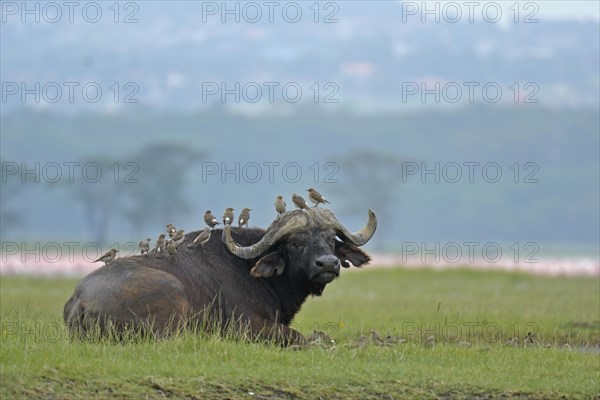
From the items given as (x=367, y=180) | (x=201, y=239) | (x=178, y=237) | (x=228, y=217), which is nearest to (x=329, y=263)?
(x=201, y=239)

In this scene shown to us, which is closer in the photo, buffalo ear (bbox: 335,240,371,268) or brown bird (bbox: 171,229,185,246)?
brown bird (bbox: 171,229,185,246)

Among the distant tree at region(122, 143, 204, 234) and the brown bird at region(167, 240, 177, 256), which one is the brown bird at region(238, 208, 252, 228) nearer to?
the brown bird at region(167, 240, 177, 256)

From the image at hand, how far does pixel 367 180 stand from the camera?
338ft

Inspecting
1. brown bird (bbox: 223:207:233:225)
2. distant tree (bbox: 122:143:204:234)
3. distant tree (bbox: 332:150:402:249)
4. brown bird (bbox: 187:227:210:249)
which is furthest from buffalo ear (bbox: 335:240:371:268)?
distant tree (bbox: 332:150:402:249)

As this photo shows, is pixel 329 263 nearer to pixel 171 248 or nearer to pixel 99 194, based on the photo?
pixel 171 248

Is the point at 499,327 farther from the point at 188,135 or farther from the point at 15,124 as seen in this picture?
the point at 188,135

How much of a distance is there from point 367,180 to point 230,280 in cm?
9008

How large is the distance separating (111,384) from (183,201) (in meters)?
89.1

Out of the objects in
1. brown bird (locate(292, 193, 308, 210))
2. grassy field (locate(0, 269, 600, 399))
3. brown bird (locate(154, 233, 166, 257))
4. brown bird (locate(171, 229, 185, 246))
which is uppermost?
brown bird (locate(292, 193, 308, 210))

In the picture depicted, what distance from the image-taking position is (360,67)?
18262 centimetres

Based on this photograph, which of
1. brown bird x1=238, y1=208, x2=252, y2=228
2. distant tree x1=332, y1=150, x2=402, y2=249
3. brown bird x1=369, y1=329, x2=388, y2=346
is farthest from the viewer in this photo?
distant tree x1=332, y1=150, x2=402, y2=249

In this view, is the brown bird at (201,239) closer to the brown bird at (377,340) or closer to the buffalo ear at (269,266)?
the buffalo ear at (269,266)

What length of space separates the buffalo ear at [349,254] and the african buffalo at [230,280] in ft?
0.04

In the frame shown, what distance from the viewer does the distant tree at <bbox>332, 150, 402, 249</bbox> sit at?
10156 cm
